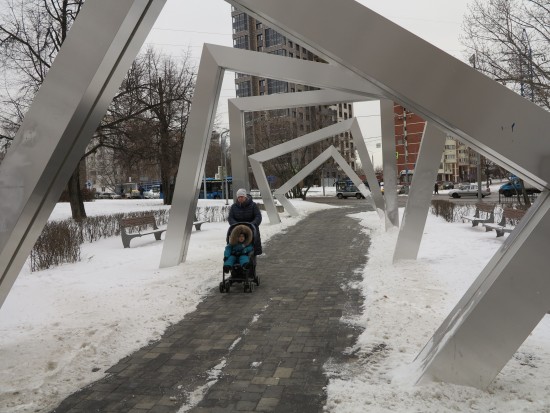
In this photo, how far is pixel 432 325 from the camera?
5176mm

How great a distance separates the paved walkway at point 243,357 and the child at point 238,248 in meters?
0.52

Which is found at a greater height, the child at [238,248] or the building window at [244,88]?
the building window at [244,88]

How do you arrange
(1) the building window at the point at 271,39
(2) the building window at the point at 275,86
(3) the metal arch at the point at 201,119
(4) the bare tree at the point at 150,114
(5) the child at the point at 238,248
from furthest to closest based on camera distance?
(2) the building window at the point at 275,86, (1) the building window at the point at 271,39, (4) the bare tree at the point at 150,114, (3) the metal arch at the point at 201,119, (5) the child at the point at 238,248

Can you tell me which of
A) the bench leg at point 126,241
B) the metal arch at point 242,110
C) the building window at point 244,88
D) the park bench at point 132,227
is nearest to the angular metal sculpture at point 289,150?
the metal arch at point 242,110

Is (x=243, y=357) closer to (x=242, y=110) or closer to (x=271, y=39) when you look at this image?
(x=242, y=110)

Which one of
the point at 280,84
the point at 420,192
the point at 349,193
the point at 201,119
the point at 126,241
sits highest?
the point at 280,84

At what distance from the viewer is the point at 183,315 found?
20.1 feet

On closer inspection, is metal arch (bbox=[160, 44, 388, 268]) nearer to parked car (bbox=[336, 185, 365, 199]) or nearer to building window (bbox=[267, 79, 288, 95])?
parked car (bbox=[336, 185, 365, 199])

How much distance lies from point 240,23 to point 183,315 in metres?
90.8

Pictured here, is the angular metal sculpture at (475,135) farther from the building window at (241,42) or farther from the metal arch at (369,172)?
the building window at (241,42)

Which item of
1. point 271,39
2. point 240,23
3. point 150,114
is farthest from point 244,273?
point 240,23

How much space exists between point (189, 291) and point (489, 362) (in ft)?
16.4

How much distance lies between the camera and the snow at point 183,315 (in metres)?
3.51

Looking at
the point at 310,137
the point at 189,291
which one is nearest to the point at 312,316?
the point at 189,291
